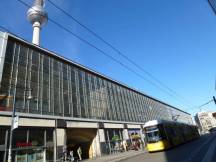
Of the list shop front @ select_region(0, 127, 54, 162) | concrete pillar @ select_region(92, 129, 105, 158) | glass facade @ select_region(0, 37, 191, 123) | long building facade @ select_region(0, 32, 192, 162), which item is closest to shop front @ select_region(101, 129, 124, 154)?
long building facade @ select_region(0, 32, 192, 162)

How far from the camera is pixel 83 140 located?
33781 millimetres

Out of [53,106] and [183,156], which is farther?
[53,106]

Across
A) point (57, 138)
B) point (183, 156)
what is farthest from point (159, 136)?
point (57, 138)

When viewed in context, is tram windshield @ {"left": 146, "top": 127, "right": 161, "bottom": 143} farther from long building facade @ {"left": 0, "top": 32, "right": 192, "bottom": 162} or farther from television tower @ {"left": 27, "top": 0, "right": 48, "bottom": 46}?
television tower @ {"left": 27, "top": 0, "right": 48, "bottom": 46}

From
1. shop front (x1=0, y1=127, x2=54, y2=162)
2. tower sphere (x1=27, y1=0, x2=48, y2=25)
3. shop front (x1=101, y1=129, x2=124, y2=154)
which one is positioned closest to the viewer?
shop front (x1=0, y1=127, x2=54, y2=162)

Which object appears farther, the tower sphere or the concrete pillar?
the tower sphere

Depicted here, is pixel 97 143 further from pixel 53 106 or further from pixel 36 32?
pixel 36 32

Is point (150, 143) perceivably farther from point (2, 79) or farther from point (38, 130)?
point (2, 79)

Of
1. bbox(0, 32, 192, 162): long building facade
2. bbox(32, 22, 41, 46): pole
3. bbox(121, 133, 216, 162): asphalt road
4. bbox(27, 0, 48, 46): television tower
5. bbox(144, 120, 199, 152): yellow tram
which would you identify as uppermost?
bbox(27, 0, 48, 46): television tower

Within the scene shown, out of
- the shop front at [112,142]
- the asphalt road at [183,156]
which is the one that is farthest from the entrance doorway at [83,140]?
the asphalt road at [183,156]

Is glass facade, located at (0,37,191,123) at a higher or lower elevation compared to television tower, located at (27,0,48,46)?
lower

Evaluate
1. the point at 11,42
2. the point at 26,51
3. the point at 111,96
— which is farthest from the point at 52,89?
the point at 111,96

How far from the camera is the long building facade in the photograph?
2248 cm

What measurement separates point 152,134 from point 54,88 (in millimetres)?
13475
